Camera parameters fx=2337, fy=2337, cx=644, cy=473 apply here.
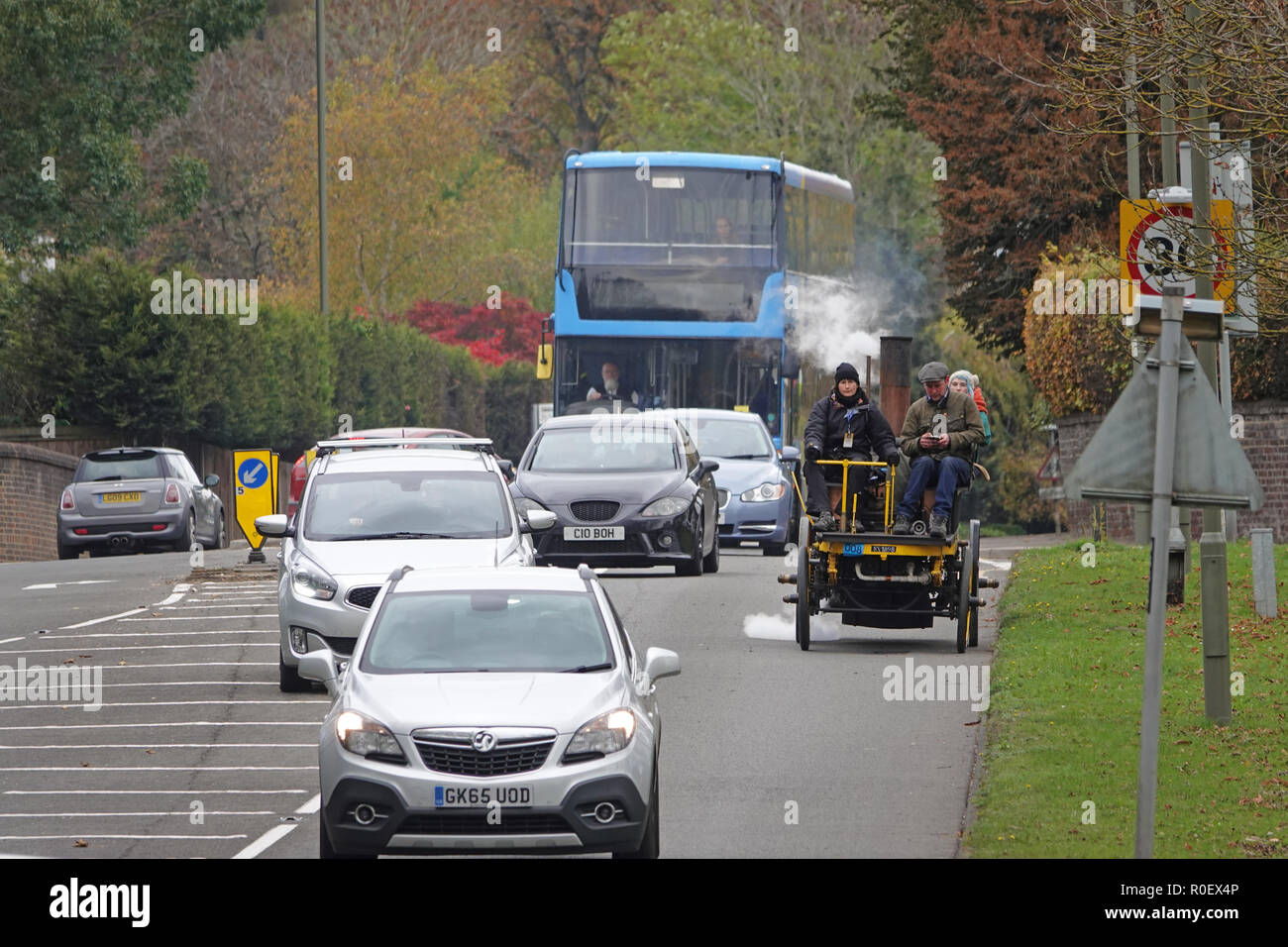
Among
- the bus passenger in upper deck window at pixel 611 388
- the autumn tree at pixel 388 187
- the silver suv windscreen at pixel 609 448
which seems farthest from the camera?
the autumn tree at pixel 388 187

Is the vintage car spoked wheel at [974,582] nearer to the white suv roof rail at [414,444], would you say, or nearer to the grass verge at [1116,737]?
the grass verge at [1116,737]

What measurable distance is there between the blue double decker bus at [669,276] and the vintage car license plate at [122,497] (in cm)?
705

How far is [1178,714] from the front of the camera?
1416 cm

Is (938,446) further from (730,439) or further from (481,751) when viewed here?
(730,439)

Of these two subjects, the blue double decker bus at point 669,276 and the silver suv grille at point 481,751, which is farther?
the blue double decker bus at point 669,276

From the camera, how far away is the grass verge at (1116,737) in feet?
35.5

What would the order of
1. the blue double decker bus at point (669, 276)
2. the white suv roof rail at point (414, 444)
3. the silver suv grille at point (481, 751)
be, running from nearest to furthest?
the silver suv grille at point (481, 751) < the white suv roof rail at point (414, 444) < the blue double decker bus at point (669, 276)

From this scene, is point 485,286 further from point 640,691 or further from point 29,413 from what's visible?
point 640,691

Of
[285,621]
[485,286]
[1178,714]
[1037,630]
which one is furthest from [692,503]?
[485,286]

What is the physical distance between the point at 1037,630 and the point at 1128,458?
9.51 m

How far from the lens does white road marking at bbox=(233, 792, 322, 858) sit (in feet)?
36.0

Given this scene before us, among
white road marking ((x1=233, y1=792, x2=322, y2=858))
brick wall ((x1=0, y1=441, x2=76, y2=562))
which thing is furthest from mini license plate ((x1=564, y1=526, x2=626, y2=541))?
brick wall ((x1=0, y1=441, x2=76, y2=562))

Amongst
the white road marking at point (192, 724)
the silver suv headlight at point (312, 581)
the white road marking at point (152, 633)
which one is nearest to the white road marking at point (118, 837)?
the white road marking at point (192, 724)

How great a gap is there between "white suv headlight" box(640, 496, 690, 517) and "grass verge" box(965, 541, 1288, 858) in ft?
12.6
